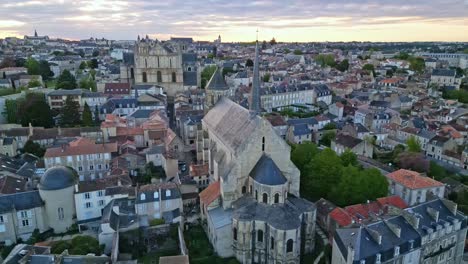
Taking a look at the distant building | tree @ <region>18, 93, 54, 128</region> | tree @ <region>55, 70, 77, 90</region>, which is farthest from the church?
tree @ <region>55, 70, 77, 90</region>

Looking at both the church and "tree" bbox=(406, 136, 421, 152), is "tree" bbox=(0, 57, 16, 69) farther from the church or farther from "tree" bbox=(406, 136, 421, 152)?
"tree" bbox=(406, 136, 421, 152)

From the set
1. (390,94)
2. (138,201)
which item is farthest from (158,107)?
(390,94)

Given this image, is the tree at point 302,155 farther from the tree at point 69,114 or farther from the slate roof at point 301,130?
the tree at point 69,114

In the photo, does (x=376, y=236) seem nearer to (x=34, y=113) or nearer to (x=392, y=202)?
(x=392, y=202)

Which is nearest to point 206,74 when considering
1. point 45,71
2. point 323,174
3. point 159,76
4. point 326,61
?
point 159,76

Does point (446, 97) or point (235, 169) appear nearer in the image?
point (235, 169)

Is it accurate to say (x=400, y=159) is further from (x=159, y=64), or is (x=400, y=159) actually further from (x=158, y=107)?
(x=159, y=64)
